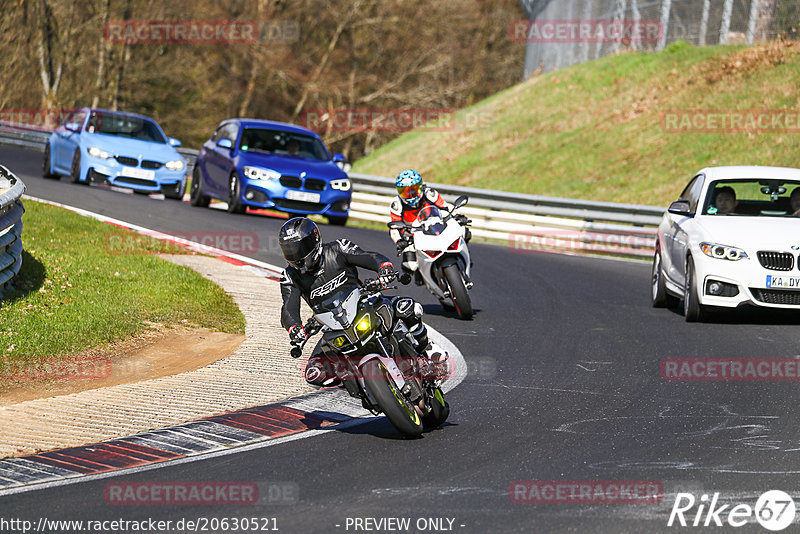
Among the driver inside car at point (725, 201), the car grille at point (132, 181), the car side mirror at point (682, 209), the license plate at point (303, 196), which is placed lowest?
the car grille at point (132, 181)

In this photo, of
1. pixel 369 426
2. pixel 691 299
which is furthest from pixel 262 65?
pixel 369 426

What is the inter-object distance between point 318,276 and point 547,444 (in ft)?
5.85

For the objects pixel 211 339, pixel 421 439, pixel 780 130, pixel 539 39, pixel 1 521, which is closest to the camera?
pixel 1 521

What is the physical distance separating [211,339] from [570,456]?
508cm

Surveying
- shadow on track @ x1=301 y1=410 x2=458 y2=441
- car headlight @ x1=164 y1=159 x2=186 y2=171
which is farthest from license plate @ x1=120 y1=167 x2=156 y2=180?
shadow on track @ x1=301 y1=410 x2=458 y2=441

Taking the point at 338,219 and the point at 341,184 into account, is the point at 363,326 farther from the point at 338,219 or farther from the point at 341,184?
the point at 338,219

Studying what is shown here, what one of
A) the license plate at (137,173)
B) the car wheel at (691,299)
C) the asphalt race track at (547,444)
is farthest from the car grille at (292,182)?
the car wheel at (691,299)

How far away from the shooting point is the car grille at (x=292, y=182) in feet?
67.3

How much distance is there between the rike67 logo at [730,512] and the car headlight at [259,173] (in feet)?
50.3

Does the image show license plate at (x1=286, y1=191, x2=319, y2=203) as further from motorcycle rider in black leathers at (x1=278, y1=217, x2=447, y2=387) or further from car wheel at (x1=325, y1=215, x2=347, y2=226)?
motorcycle rider in black leathers at (x1=278, y1=217, x2=447, y2=387)

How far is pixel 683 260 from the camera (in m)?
12.9

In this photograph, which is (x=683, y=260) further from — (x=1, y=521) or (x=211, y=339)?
(x=1, y=521)

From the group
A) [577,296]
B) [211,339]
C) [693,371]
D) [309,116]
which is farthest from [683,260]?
[309,116]

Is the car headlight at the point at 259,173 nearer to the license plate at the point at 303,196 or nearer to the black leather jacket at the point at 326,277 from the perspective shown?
the license plate at the point at 303,196
